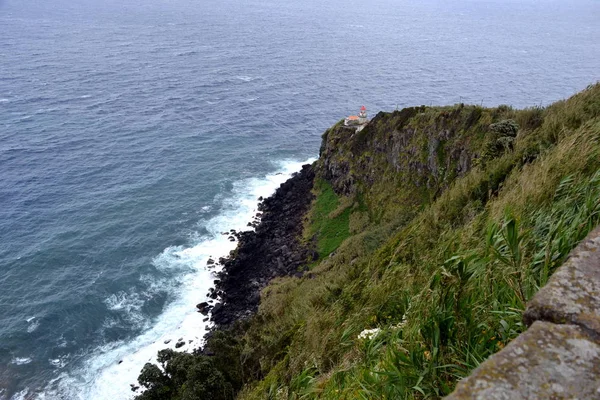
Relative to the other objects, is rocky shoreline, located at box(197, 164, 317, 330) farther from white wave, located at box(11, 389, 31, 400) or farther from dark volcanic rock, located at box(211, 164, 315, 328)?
white wave, located at box(11, 389, 31, 400)

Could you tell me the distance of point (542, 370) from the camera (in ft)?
9.98

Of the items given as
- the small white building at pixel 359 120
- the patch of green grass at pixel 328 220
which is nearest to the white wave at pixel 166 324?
the patch of green grass at pixel 328 220

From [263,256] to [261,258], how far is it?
420 mm

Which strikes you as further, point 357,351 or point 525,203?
point 525,203

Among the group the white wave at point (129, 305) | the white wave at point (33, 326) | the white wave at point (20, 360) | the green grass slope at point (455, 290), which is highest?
the green grass slope at point (455, 290)

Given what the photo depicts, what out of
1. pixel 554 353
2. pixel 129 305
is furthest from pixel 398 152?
pixel 554 353

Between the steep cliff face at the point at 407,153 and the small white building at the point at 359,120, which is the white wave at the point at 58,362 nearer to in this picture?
the steep cliff face at the point at 407,153

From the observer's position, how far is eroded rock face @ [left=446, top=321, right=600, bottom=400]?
9.59 feet

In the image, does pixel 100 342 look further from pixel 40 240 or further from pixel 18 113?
pixel 18 113

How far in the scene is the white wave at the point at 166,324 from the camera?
3769 cm

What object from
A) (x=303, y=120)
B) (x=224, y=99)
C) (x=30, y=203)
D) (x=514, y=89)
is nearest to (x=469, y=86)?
(x=514, y=89)

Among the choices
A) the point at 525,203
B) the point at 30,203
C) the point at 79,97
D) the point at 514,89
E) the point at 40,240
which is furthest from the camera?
the point at 514,89

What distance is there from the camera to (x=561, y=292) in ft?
11.9

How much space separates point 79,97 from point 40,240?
53176 mm
